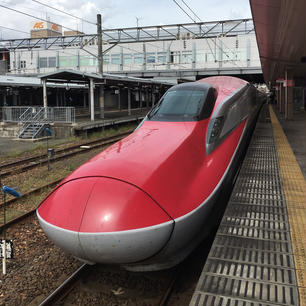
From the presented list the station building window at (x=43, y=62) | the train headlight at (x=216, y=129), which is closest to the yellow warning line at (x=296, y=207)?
the train headlight at (x=216, y=129)

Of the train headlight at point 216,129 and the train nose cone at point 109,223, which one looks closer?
the train nose cone at point 109,223

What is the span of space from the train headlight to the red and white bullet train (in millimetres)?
63

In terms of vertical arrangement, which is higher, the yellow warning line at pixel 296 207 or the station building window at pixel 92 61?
the station building window at pixel 92 61

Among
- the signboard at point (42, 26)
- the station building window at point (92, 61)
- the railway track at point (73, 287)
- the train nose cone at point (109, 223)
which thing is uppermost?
the signboard at point (42, 26)

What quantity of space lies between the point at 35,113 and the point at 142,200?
1964cm

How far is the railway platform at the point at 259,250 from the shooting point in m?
3.27

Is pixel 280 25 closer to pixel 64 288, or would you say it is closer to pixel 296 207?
pixel 296 207

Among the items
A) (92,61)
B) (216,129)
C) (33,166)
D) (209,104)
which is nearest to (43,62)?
(92,61)

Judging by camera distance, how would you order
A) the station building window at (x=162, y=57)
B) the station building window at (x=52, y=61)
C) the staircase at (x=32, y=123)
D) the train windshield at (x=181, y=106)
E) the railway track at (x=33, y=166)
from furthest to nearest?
the station building window at (x=52, y=61)
the station building window at (x=162, y=57)
the staircase at (x=32, y=123)
the railway track at (x=33, y=166)
the train windshield at (x=181, y=106)

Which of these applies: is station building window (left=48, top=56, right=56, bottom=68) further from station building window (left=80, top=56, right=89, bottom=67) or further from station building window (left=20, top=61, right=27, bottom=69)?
→ station building window (left=80, top=56, right=89, bottom=67)

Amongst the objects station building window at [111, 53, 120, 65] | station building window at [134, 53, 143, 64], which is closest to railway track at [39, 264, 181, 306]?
station building window at [134, 53, 143, 64]

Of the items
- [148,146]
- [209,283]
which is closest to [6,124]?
[148,146]

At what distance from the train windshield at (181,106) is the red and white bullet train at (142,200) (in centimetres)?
21

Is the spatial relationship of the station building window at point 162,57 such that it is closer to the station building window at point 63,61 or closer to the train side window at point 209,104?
the station building window at point 63,61
